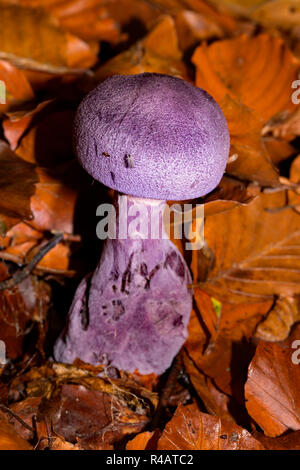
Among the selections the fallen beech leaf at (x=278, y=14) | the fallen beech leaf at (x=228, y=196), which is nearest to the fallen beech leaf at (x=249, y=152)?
the fallen beech leaf at (x=228, y=196)

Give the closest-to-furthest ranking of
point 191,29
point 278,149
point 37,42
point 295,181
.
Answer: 1. point 295,181
2. point 278,149
3. point 37,42
4. point 191,29

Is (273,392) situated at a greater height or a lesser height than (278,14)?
lesser

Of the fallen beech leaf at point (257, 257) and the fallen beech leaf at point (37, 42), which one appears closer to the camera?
the fallen beech leaf at point (257, 257)

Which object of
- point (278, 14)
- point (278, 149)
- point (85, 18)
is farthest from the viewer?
point (278, 14)

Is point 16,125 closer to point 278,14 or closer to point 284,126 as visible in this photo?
point 284,126

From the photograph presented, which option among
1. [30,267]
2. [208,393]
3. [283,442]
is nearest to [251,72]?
[30,267]

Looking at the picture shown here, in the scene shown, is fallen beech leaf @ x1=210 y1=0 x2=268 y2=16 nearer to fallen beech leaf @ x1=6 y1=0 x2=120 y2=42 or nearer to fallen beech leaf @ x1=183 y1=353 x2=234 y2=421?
fallen beech leaf @ x1=6 y1=0 x2=120 y2=42

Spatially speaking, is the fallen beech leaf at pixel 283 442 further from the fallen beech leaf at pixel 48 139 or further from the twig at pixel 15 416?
the fallen beech leaf at pixel 48 139
